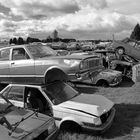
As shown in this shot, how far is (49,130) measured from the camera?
398 cm

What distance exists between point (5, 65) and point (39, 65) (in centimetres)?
157

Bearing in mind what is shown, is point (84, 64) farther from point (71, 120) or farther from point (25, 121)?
point (25, 121)

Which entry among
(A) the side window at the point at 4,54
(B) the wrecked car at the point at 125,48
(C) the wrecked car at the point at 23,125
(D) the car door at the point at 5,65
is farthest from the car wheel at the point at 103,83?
(C) the wrecked car at the point at 23,125

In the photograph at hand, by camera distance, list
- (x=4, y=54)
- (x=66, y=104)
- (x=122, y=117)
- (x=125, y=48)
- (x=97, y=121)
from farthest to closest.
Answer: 1. (x=125, y=48)
2. (x=4, y=54)
3. (x=122, y=117)
4. (x=66, y=104)
5. (x=97, y=121)

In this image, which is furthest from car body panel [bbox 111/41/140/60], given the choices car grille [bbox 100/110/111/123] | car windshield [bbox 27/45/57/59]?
car grille [bbox 100/110/111/123]

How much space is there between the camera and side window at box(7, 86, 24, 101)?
18.6 feet

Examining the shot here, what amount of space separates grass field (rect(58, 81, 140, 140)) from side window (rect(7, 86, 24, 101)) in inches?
61.4

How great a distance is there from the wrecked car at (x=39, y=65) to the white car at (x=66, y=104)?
930 millimetres

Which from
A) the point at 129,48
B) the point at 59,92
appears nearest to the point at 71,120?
the point at 59,92

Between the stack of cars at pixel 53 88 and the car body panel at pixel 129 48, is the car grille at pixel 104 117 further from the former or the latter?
the car body panel at pixel 129 48

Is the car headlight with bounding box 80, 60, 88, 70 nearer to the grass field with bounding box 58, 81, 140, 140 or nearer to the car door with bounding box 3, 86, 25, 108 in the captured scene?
the grass field with bounding box 58, 81, 140, 140

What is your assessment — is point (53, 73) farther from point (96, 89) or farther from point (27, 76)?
point (96, 89)

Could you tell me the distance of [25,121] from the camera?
3.84 metres

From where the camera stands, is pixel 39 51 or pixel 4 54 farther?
pixel 4 54
